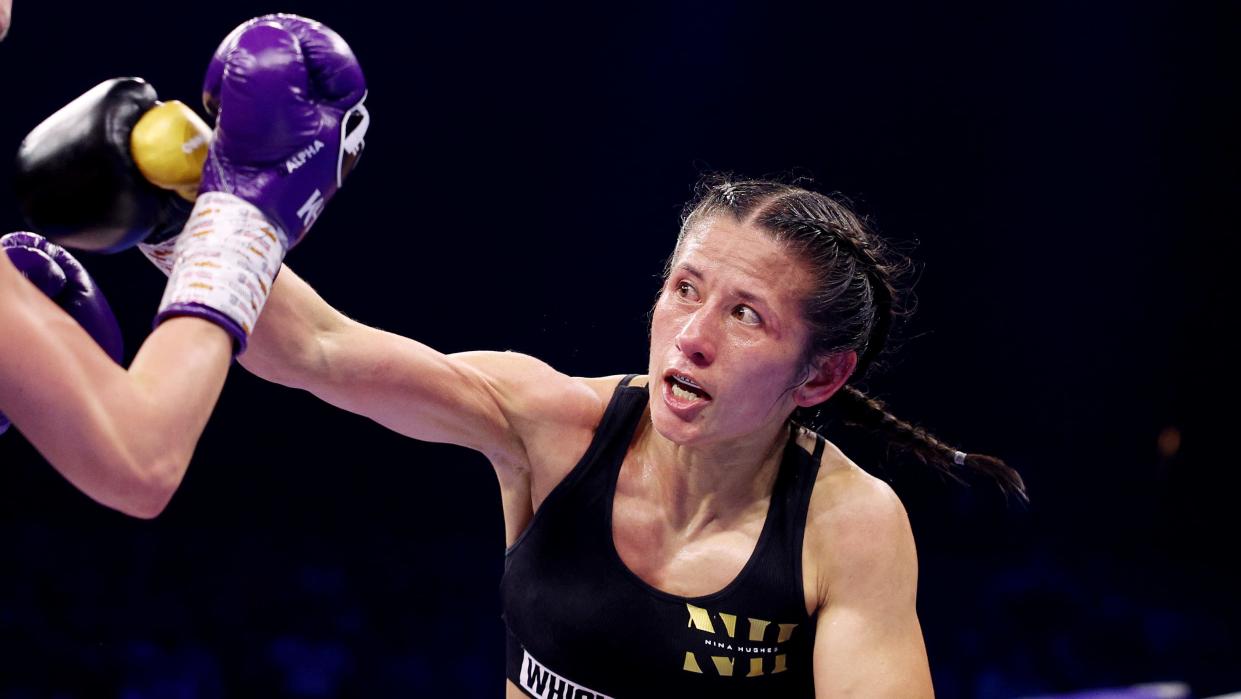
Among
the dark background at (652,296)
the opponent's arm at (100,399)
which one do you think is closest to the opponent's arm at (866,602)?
the opponent's arm at (100,399)

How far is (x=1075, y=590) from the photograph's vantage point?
4.50 meters

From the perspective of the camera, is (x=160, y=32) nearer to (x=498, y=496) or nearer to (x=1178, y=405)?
(x=498, y=496)

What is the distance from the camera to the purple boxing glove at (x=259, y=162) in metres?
1.27

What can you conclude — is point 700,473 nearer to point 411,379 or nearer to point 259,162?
point 411,379

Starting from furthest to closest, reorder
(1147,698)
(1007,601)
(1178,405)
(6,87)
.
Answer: (1178,405) < (1007,601) < (6,87) < (1147,698)

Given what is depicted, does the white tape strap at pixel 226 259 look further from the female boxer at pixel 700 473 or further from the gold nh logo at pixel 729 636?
the gold nh logo at pixel 729 636

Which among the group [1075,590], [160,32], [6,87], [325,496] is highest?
[160,32]

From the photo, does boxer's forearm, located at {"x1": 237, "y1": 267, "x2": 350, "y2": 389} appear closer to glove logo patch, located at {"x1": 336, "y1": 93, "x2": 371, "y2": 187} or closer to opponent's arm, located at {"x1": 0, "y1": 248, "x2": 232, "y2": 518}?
glove logo patch, located at {"x1": 336, "y1": 93, "x2": 371, "y2": 187}

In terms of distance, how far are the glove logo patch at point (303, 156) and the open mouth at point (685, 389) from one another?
2.13 ft

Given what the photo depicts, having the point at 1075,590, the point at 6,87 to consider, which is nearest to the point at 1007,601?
the point at 1075,590

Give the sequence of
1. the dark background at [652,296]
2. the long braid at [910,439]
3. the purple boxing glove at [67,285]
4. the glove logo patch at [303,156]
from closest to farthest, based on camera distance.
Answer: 1. the glove logo patch at [303,156]
2. the purple boxing glove at [67,285]
3. the long braid at [910,439]
4. the dark background at [652,296]

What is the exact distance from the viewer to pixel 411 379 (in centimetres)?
175

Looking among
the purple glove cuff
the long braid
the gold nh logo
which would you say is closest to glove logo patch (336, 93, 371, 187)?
the purple glove cuff

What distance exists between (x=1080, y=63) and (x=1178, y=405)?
1410mm
